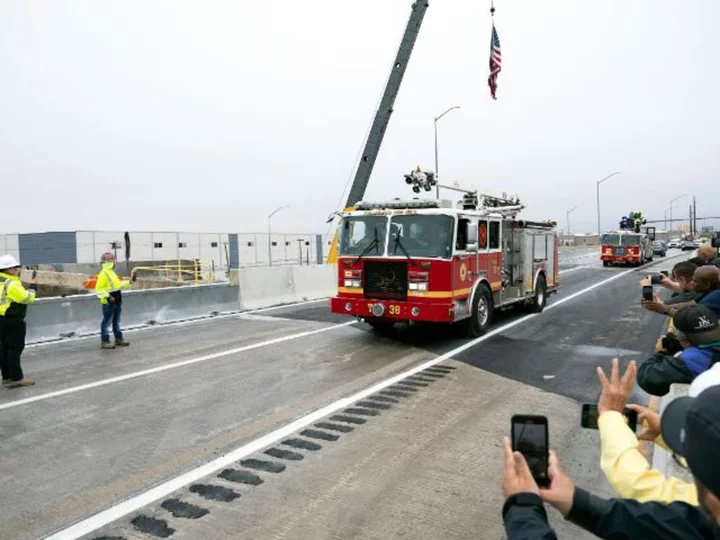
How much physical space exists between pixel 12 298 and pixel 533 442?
7.76m

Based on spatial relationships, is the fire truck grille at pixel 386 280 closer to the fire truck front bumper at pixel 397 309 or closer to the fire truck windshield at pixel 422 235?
the fire truck front bumper at pixel 397 309

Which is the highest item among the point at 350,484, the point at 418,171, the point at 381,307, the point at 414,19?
the point at 414,19

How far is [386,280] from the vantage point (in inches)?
428

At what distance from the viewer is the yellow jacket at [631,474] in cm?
212

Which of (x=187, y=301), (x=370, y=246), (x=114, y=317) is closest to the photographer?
(x=114, y=317)

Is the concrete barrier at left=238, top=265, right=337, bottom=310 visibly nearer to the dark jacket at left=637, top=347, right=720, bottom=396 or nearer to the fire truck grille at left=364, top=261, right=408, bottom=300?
the fire truck grille at left=364, top=261, right=408, bottom=300

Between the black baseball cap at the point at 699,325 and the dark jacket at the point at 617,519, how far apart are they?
2.27m

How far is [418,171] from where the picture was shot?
12.3 m

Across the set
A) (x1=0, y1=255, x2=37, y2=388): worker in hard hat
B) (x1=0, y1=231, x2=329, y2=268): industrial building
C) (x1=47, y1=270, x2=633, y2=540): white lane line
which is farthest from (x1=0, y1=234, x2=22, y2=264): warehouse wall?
(x1=47, y1=270, x2=633, y2=540): white lane line

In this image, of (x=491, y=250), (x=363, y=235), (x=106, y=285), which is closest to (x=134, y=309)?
(x=106, y=285)

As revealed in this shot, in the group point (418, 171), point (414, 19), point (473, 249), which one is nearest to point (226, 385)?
point (473, 249)

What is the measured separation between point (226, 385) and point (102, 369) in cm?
233

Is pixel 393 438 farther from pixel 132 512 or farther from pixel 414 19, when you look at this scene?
pixel 414 19

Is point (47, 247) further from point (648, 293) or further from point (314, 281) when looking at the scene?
point (648, 293)
